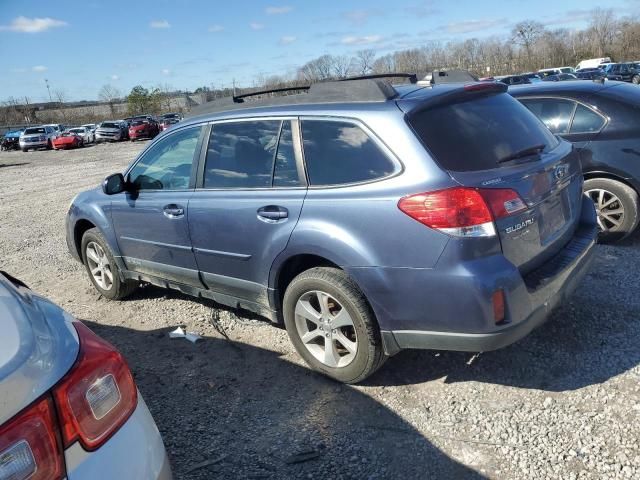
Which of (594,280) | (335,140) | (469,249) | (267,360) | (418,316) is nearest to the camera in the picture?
(469,249)

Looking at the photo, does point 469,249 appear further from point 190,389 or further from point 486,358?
point 190,389

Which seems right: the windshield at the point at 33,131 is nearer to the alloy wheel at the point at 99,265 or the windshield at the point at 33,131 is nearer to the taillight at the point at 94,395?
the alloy wheel at the point at 99,265

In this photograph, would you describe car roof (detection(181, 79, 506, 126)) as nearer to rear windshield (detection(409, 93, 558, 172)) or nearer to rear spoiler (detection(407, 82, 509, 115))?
rear spoiler (detection(407, 82, 509, 115))

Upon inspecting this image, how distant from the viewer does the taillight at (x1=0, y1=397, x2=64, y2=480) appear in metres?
1.38

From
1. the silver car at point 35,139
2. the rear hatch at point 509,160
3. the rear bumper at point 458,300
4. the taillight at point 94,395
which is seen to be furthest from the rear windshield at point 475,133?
the silver car at point 35,139

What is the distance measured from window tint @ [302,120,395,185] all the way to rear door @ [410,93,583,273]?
0.29 meters

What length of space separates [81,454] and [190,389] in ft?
7.11

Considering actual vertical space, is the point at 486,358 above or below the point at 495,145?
below

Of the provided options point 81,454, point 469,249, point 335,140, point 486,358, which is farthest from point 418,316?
point 81,454

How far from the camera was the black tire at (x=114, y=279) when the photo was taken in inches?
204

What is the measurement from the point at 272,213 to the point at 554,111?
3907 mm

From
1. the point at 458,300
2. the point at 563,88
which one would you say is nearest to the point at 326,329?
the point at 458,300

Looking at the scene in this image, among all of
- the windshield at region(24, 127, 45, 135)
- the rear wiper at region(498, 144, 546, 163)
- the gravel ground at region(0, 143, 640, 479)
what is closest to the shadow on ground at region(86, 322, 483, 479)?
the gravel ground at region(0, 143, 640, 479)

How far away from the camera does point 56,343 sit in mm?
1692
